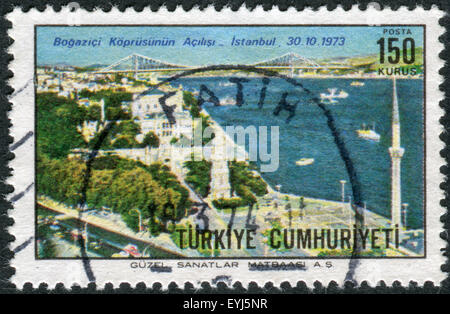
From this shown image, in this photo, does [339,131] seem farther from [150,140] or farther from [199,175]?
[150,140]

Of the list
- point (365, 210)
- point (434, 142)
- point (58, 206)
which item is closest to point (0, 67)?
point (58, 206)

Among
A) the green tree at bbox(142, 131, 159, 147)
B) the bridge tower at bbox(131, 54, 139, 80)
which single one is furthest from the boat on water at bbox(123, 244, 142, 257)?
the bridge tower at bbox(131, 54, 139, 80)

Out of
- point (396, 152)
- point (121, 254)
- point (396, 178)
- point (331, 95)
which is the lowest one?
point (121, 254)

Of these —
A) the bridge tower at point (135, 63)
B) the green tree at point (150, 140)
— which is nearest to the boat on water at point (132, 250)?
the green tree at point (150, 140)

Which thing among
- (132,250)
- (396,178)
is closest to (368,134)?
(396,178)

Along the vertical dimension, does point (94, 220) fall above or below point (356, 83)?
below
